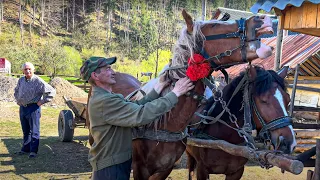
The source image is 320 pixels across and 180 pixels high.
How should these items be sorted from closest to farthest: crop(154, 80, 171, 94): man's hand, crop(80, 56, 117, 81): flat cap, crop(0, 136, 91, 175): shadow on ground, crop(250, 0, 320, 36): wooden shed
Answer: crop(80, 56, 117, 81): flat cap
crop(154, 80, 171, 94): man's hand
crop(250, 0, 320, 36): wooden shed
crop(0, 136, 91, 175): shadow on ground

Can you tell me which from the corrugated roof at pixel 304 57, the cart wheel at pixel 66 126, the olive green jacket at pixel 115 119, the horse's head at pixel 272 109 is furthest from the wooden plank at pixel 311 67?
the olive green jacket at pixel 115 119

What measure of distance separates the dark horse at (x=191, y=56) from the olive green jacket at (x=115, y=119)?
0.40 m

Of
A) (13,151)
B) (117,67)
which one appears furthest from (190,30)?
(117,67)

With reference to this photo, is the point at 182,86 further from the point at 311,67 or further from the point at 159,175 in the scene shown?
the point at 311,67

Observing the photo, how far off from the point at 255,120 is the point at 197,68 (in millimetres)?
1002

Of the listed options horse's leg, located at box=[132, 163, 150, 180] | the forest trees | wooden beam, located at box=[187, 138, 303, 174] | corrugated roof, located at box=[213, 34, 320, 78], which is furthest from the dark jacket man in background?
the forest trees

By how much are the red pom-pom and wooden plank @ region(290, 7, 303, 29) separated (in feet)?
4.79

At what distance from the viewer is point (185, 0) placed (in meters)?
81.7

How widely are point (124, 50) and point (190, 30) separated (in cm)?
5560

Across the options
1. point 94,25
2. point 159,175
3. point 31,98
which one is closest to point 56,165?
point 31,98

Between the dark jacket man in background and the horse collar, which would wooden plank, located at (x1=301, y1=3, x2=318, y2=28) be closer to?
the horse collar

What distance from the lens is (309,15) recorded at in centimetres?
329

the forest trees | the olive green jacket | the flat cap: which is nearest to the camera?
the olive green jacket

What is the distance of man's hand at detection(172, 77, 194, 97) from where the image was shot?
250cm
